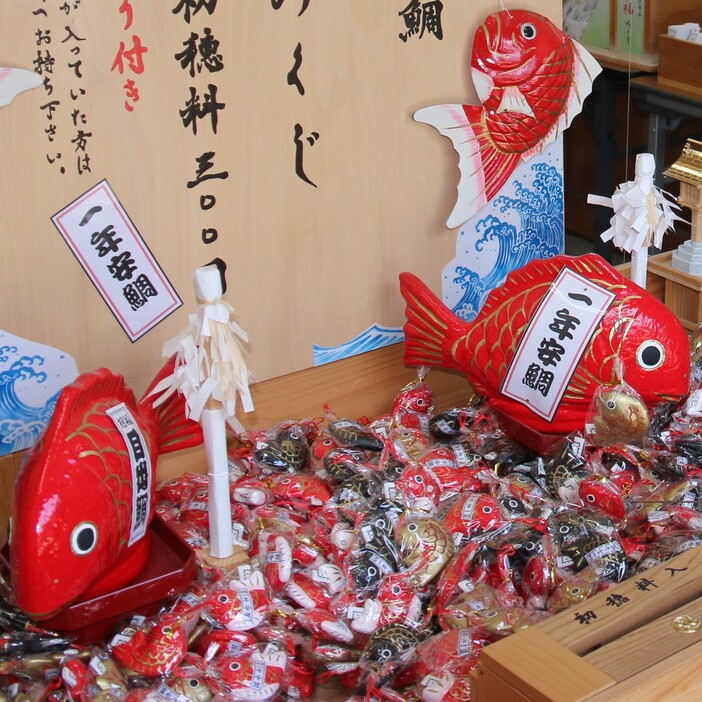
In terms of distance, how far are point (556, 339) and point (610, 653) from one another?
30.2 inches

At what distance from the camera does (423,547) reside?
67.4 inches

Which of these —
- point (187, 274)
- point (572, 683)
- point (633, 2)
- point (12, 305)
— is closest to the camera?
point (572, 683)

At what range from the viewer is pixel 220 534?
5.63 ft

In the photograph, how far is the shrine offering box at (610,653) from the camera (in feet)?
4.06

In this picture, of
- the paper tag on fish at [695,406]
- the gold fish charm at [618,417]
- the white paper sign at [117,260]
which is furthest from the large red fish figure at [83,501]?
the paper tag on fish at [695,406]

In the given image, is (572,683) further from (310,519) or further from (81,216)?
(81,216)

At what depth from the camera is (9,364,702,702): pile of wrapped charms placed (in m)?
1.51

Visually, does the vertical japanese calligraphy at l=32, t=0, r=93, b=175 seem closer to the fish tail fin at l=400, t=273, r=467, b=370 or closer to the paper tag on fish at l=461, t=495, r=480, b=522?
the fish tail fin at l=400, t=273, r=467, b=370

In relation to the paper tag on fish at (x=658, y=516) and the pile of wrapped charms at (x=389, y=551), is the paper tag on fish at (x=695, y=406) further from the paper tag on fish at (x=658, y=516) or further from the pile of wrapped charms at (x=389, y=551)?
the paper tag on fish at (x=658, y=516)

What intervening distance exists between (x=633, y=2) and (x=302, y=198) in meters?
1.61

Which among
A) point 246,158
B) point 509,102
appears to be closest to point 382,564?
point 246,158

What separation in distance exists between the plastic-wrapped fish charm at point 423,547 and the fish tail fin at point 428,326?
0.44 metres

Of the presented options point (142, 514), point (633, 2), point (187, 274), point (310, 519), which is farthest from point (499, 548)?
point (633, 2)

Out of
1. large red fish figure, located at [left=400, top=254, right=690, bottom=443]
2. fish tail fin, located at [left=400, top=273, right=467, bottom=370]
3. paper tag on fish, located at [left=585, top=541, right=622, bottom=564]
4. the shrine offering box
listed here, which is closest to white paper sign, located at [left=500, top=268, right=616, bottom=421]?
large red fish figure, located at [left=400, top=254, right=690, bottom=443]
